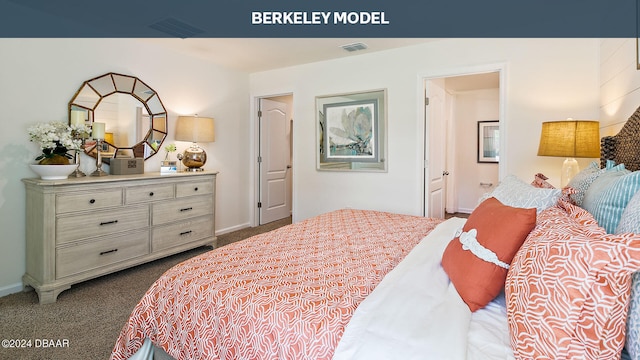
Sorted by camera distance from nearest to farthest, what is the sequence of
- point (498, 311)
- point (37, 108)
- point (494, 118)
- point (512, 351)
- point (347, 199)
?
1. point (512, 351)
2. point (498, 311)
3. point (37, 108)
4. point (347, 199)
5. point (494, 118)

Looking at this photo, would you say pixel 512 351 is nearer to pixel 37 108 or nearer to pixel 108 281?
pixel 108 281

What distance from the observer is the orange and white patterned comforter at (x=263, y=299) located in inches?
43.8

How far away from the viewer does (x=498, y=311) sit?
1.15 m

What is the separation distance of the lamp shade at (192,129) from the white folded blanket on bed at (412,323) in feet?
11.1

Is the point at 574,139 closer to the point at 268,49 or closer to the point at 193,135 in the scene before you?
the point at 268,49

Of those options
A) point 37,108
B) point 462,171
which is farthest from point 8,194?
point 462,171

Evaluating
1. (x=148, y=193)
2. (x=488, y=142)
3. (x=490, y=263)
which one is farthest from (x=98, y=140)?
(x=488, y=142)

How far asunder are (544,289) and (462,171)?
5.79m

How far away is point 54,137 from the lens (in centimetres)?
277

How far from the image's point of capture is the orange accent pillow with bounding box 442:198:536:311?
3.70 feet
